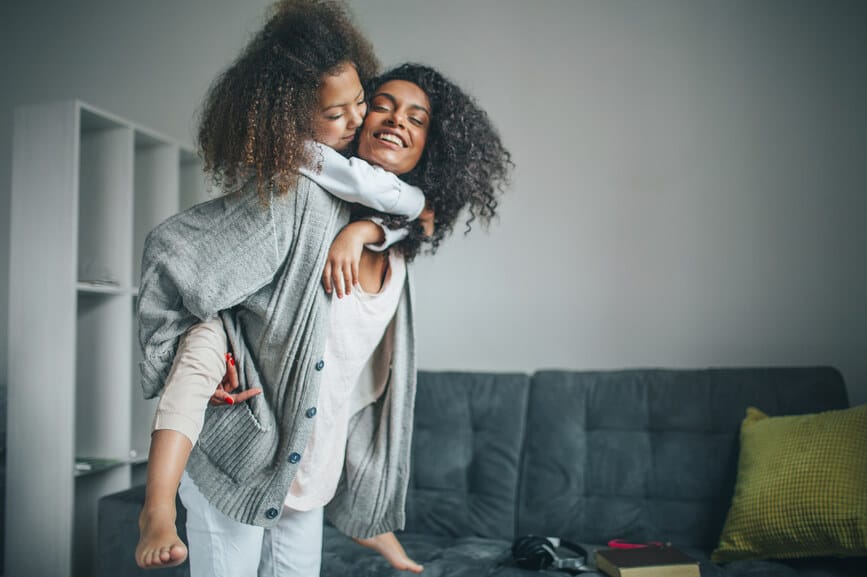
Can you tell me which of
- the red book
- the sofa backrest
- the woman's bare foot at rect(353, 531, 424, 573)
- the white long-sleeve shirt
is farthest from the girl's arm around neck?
the sofa backrest

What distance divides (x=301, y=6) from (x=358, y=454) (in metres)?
0.90

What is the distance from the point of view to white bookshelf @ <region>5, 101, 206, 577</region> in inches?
82.6

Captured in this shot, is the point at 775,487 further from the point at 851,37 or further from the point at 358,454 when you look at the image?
the point at 851,37

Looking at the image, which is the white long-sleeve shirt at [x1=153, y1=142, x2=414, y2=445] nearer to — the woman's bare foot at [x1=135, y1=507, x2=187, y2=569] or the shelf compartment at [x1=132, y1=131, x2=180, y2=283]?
the woman's bare foot at [x1=135, y1=507, x2=187, y2=569]

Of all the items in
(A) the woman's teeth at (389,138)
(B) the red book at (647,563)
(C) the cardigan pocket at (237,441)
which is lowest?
(B) the red book at (647,563)

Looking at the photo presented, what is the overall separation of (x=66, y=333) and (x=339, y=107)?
4.48ft

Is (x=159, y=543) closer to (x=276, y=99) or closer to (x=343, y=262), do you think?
(x=343, y=262)

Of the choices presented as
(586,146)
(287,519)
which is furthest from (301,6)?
(586,146)

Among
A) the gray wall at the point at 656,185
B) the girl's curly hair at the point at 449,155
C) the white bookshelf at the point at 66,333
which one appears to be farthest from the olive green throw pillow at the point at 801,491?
the white bookshelf at the point at 66,333

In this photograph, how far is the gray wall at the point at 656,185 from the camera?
221 centimetres

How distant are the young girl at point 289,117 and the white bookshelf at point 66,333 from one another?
116cm

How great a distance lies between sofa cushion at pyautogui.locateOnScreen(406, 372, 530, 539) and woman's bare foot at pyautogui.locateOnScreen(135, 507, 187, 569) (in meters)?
1.17

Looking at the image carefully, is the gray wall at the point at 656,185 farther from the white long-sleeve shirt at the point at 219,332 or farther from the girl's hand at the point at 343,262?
the girl's hand at the point at 343,262

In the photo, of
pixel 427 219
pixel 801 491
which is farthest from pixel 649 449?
pixel 427 219
